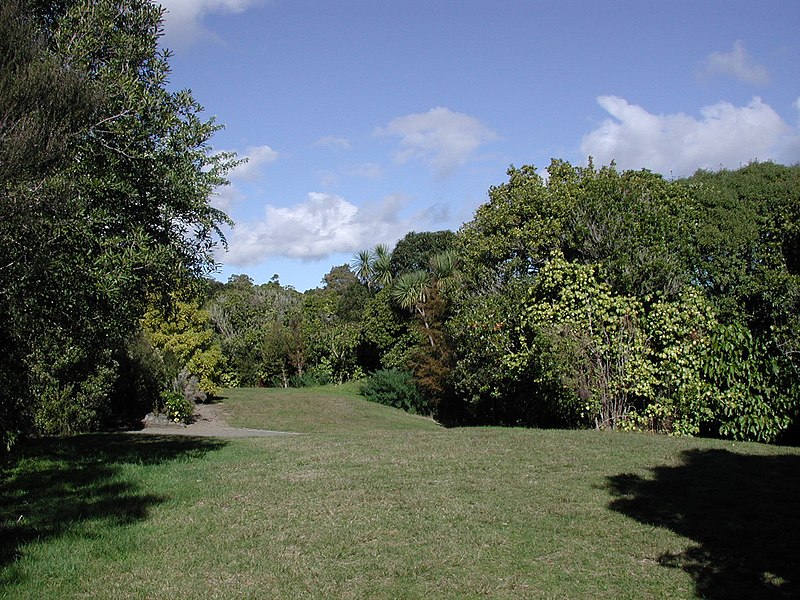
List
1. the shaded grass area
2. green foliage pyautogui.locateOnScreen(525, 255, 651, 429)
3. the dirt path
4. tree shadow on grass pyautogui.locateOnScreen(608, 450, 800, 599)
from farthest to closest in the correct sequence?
the dirt path < green foliage pyautogui.locateOnScreen(525, 255, 651, 429) < the shaded grass area < tree shadow on grass pyautogui.locateOnScreen(608, 450, 800, 599)

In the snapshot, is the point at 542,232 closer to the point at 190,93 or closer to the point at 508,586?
the point at 190,93

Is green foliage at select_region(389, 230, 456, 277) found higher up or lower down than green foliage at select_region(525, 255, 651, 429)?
higher up

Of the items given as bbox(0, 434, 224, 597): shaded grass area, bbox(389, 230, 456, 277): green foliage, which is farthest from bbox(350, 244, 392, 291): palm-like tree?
bbox(0, 434, 224, 597): shaded grass area

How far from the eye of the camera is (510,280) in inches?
745

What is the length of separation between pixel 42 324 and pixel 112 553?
12.5 ft

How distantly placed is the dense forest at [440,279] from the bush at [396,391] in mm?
94

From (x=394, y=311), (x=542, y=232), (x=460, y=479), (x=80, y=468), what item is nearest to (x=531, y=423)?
(x=542, y=232)

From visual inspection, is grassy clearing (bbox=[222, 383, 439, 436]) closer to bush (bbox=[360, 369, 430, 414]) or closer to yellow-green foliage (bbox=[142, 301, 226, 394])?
bush (bbox=[360, 369, 430, 414])

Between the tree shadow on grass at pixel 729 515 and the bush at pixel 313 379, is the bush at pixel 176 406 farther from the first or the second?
the bush at pixel 313 379

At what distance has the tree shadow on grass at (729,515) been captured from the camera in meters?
4.77

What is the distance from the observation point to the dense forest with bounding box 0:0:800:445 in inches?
286

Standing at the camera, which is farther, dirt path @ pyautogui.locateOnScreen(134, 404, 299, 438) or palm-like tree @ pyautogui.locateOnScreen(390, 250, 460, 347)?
palm-like tree @ pyautogui.locateOnScreen(390, 250, 460, 347)

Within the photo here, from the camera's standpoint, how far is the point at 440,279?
2894 cm

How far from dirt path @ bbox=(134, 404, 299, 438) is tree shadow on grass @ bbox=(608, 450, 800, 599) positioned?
10.0 m
